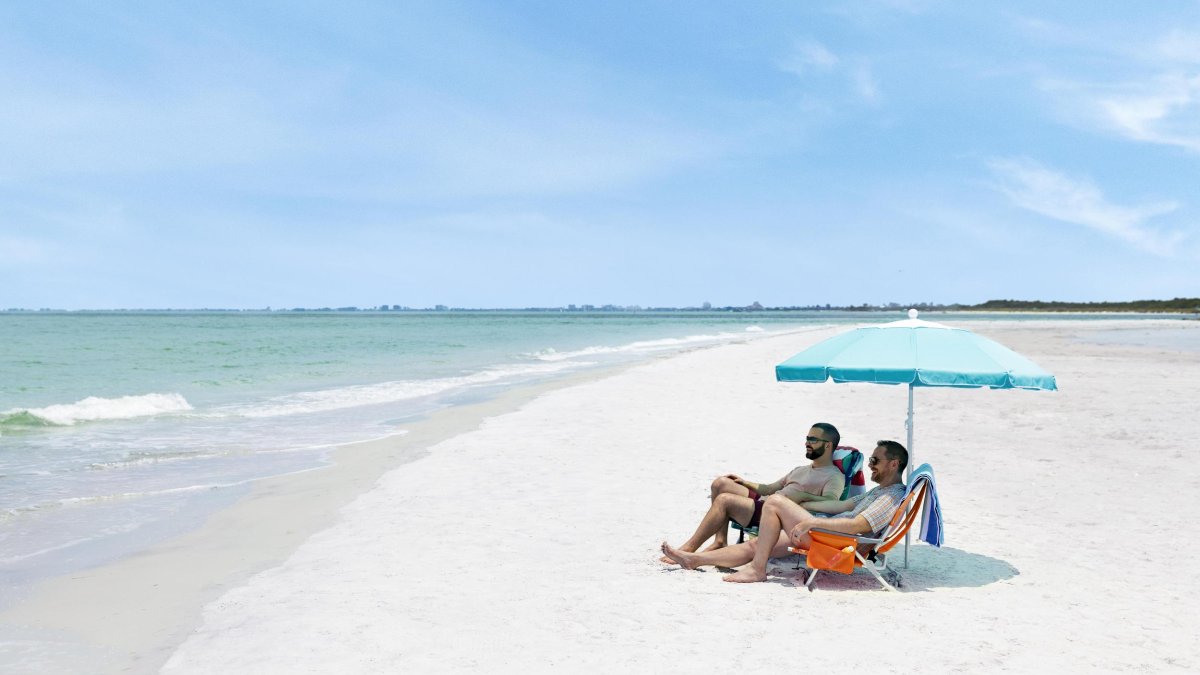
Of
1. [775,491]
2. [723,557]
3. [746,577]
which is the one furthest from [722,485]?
[746,577]

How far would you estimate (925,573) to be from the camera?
6.12 m

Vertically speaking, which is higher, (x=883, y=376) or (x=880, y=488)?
(x=883, y=376)

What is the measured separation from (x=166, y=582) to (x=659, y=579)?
11.4 ft

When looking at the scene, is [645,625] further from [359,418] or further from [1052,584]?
[359,418]

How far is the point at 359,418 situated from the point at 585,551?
10242mm

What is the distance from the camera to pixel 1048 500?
330 inches

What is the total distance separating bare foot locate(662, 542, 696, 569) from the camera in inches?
235

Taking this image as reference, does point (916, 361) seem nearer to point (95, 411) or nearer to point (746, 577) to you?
point (746, 577)

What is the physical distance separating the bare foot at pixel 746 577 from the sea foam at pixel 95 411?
49.2 ft

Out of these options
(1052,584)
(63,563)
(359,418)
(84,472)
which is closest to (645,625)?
(1052,584)

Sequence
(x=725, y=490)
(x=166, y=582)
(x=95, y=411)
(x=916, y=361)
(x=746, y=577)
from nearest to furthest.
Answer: (x=916, y=361) < (x=746, y=577) < (x=166, y=582) < (x=725, y=490) < (x=95, y=411)

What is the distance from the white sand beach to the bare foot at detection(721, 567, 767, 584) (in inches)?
3.4

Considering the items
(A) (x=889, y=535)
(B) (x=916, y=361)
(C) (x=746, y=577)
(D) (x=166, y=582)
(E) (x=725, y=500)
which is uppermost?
(B) (x=916, y=361)

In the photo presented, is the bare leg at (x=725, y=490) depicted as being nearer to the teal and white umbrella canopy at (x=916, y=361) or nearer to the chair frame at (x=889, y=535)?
the chair frame at (x=889, y=535)
